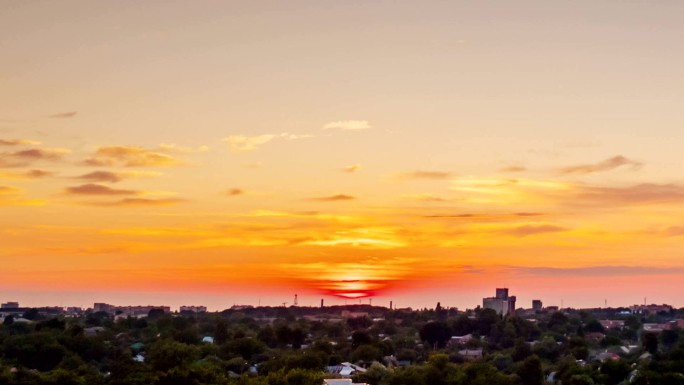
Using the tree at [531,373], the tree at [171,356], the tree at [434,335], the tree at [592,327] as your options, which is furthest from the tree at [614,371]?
the tree at [592,327]

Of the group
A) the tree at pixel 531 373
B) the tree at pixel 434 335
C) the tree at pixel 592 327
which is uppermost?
the tree at pixel 592 327

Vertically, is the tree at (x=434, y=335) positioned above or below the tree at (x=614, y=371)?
above

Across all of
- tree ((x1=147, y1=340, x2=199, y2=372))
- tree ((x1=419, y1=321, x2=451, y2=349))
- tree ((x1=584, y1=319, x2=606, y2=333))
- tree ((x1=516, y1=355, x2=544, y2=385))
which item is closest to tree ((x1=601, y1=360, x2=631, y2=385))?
tree ((x1=516, y1=355, x2=544, y2=385))

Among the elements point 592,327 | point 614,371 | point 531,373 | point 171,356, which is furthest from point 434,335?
point 171,356

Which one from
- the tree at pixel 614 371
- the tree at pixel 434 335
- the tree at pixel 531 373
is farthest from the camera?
the tree at pixel 434 335

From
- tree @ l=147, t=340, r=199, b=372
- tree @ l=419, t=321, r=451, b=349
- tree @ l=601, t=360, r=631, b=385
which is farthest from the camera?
tree @ l=419, t=321, r=451, b=349

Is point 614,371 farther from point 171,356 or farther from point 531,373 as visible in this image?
point 171,356

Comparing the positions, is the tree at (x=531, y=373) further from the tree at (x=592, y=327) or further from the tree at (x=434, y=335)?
the tree at (x=592, y=327)

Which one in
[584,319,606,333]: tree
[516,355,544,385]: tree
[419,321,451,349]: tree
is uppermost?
[584,319,606,333]: tree

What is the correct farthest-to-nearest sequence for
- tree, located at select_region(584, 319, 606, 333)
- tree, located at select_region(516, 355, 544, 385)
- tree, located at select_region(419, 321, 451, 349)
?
tree, located at select_region(584, 319, 606, 333) → tree, located at select_region(419, 321, 451, 349) → tree, located at select_region(516, 355, 544, 385)

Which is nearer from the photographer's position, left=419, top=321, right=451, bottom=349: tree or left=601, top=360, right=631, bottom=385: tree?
left=601, top=360, right=631, bottom=385: tree

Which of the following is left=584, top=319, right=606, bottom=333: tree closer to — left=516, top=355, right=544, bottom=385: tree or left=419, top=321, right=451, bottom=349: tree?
left=419, top=321, right=451, bottom=349: tree

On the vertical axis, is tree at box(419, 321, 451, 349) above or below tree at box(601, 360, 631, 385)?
above
